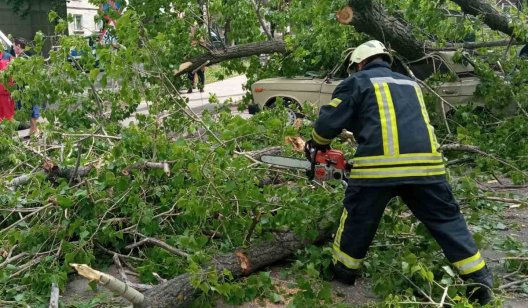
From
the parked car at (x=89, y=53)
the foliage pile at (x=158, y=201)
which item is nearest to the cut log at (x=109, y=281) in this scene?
the foliage pile at (x=158, y=201)

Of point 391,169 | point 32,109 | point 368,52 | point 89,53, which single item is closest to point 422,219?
point 391,169

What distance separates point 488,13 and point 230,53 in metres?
3.32

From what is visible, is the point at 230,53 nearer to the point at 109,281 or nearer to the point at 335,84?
the point at 335,84

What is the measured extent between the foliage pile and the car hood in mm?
2893

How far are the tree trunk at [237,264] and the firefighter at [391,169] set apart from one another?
1.53 ft

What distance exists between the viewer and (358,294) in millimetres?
3627

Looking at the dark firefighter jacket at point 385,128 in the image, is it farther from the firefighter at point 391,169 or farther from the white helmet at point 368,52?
the white helmet at point 368,52

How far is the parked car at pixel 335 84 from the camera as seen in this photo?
284 inches

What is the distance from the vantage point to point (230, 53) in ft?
26.6

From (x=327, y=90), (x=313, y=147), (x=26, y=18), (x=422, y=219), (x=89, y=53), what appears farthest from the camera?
(x=26, y=18)

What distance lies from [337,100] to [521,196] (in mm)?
2618

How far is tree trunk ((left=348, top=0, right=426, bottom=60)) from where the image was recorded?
640 cm

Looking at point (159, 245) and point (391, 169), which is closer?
point (391, 169)

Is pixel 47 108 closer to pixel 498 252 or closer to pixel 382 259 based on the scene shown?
pixel 382 259
